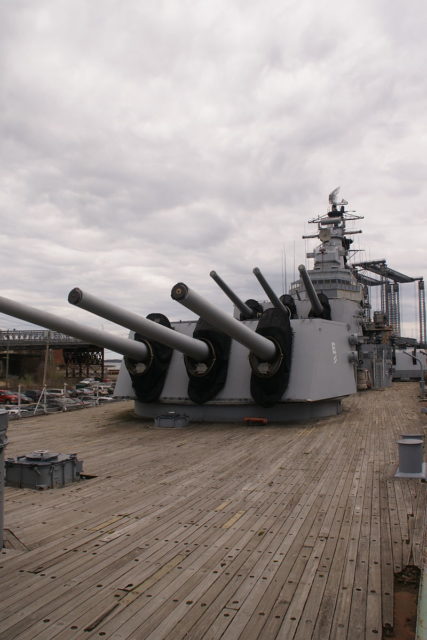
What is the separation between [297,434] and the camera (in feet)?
29.1

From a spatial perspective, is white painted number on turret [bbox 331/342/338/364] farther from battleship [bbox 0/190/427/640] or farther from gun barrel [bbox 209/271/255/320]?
gun barrel [bbox 209/271/255/320]

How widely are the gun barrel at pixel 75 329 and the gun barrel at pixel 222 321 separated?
2.04 m

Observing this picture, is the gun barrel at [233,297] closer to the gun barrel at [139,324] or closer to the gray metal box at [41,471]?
the gun barrel at [139,324]

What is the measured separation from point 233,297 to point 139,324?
4.53 m

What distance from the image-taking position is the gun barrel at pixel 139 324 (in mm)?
7184

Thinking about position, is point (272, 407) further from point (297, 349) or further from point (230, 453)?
point (230, 453)

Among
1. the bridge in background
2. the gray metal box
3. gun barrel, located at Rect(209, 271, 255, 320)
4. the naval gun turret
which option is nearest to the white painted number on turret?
the naval gun turret

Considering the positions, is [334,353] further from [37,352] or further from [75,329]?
[37,352]

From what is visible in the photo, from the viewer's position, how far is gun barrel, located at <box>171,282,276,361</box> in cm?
693

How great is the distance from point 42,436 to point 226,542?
5.82 meters

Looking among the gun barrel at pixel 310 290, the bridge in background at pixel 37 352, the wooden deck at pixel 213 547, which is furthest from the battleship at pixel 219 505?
the bridge in background at pixel 37 352

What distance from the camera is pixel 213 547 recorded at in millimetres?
3658

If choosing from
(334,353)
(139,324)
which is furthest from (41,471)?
(334,353)

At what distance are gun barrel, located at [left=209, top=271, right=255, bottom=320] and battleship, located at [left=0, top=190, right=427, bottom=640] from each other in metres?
0.05
